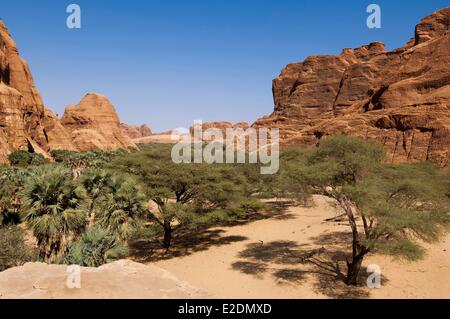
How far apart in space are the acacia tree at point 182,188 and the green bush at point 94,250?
567 cm

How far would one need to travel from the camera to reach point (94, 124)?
9731 centimetres

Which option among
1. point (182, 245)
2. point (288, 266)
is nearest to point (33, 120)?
point (182, 245)

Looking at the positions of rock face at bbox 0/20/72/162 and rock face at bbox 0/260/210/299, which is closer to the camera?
rock face at bbox 0/260/210/299

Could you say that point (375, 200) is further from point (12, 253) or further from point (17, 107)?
point (17, 107)

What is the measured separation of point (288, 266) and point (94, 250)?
936 centimetres

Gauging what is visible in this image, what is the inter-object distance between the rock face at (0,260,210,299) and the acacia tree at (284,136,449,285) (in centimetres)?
772

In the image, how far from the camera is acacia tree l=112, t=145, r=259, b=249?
58.5ft

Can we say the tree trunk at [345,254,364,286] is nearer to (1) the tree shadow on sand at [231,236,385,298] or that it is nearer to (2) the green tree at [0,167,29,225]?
(1) the tree shadow on sand at [231,236,385,298]

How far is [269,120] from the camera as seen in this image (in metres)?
97.8

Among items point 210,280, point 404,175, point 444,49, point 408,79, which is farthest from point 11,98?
point 444,49

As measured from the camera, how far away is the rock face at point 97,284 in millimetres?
6598

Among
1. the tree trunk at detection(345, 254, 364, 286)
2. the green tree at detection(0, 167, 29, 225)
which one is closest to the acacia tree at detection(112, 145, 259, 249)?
the tree trunk at detection(345, 254, 364, 286)

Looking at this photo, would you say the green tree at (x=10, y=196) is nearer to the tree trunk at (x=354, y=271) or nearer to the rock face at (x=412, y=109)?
the tree trunk at (x=354, y=271)

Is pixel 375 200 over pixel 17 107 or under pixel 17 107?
under
